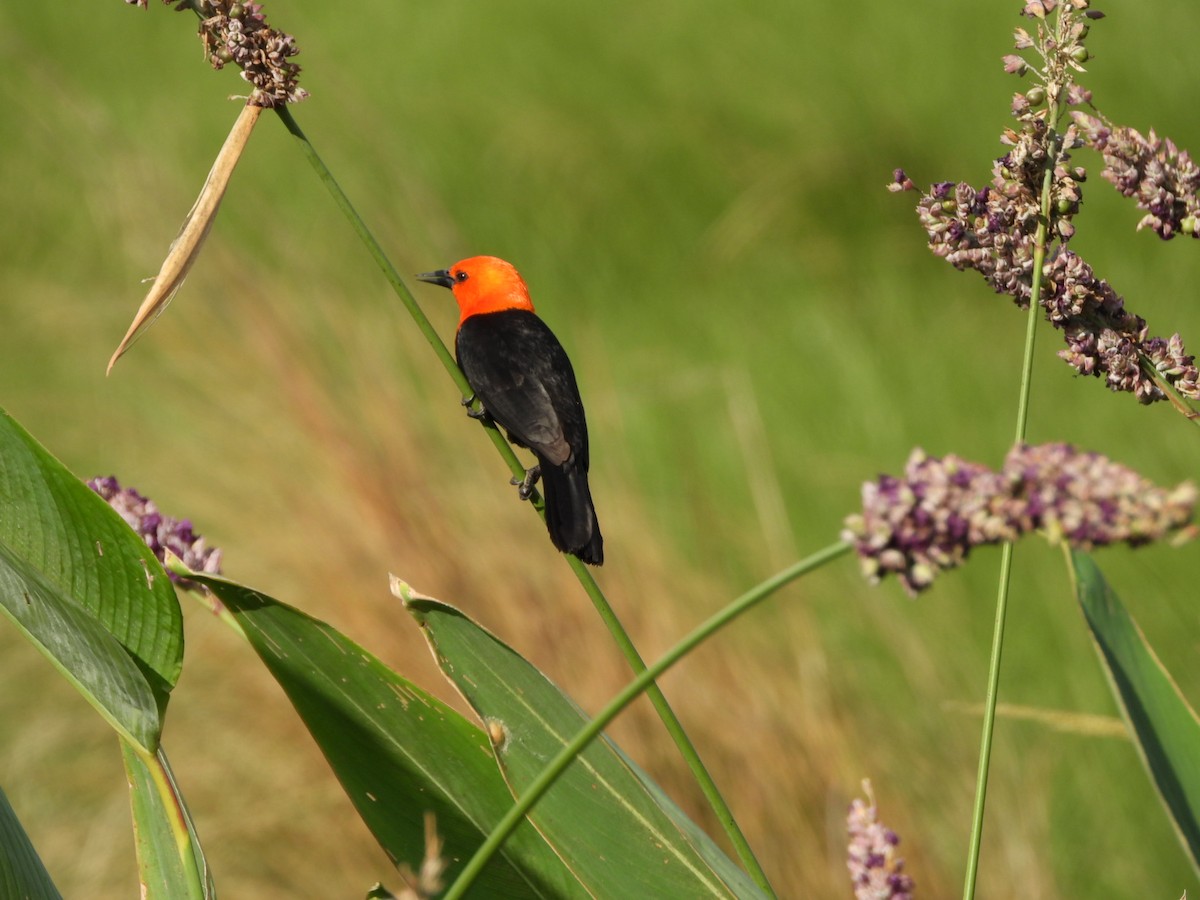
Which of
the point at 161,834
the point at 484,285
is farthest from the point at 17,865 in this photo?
the point at 484,285

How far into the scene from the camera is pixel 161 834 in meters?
0.93

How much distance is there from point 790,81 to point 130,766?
634 cm

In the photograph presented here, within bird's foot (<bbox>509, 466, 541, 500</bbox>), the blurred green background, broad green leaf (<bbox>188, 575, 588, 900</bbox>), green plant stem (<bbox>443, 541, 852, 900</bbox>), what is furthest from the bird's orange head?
green plant stem (<bbox>443, 541, 852, 900</bbox>)

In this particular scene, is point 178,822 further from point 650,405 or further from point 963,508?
point 650,405

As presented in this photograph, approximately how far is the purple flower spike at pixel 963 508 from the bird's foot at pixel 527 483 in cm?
78

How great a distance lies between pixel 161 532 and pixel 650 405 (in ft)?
13.1

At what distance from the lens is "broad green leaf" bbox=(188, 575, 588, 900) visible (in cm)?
91

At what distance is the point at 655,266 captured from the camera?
628 cm

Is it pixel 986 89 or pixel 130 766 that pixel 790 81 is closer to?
pixel 986 89

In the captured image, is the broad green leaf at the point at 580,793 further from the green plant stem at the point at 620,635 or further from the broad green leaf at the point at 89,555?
the broad green leaf at the point at 89,555

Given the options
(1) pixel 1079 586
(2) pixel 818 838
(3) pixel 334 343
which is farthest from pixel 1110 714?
(1) pixel 1079 586

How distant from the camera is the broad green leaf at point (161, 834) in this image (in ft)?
2.77

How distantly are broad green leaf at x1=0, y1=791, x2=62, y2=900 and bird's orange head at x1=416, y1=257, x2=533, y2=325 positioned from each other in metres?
1.14

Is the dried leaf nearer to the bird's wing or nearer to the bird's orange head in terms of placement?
the bird's wing
